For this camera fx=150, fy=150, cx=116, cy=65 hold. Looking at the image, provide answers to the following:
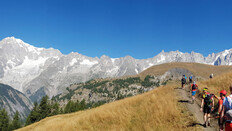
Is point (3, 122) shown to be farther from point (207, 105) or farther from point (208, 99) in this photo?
point (208, 99)

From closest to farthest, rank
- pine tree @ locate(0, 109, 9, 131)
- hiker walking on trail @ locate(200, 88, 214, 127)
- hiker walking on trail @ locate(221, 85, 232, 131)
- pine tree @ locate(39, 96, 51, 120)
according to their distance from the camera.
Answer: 1. hiker walking on trail @ locate(221, 85, 232, 131)
2. hiker walking on trail @ locate(200, 88, 214, 127)
3. pine tree @ locate(0, 109, 9, 131)
4. pine tree @ locate(39, 96, 51, 120)

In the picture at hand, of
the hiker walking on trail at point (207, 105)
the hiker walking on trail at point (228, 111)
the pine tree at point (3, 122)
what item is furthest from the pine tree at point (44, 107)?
the hiker walking on trail at point (228, 111)

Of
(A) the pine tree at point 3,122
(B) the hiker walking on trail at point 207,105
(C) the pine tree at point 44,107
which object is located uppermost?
(B) the hiker walking on trail at point 207,105

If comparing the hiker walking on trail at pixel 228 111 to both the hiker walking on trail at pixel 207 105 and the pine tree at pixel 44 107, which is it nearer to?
the hiker walking on trail at pixel 207 105

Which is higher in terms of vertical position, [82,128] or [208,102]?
[208,102]

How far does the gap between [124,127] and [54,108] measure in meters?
72.7

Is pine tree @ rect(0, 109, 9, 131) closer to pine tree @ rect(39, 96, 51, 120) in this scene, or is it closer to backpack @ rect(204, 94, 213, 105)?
pine tree @ rect(39, 96, 51, 120)

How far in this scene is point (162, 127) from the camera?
828 cm

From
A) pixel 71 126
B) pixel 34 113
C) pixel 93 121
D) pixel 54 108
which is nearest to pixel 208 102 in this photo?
pixel 93 121

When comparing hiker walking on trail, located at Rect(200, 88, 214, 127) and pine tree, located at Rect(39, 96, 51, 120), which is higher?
hiker walking on trail, located at Rect(200, 88, 214, 127)

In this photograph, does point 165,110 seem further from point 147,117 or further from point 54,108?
point 54,108

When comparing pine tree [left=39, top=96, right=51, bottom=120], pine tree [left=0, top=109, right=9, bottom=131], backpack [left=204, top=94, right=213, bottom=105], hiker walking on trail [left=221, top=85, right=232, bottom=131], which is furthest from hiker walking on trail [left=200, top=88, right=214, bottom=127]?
pine tree [left=0, top=109, right=9, bottom=131]

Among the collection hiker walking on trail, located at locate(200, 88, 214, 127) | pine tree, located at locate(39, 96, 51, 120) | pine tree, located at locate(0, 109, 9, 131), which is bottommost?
pine tree, located at locate(0, 109, 9, 131)

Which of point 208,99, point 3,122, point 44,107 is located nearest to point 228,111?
point 208,99
